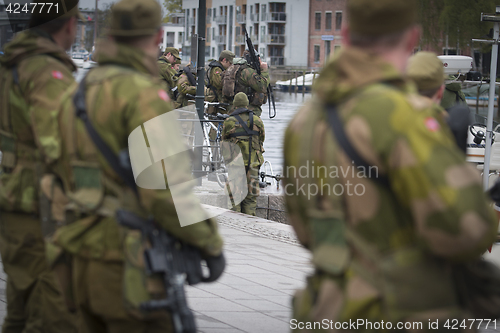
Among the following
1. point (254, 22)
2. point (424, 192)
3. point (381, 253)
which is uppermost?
point (254, 22)

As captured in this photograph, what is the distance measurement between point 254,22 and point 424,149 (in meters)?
96.7

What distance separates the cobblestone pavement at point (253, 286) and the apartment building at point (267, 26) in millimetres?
81239

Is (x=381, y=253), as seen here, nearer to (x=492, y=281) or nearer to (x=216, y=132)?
(x=492, y=281)

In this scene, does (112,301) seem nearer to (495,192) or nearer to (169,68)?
(495,192)

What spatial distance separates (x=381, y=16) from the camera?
82.4 inches

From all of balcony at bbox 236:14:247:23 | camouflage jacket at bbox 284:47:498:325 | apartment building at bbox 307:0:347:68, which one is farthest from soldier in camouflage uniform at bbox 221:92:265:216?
balcony at bbox 236:14:247:23

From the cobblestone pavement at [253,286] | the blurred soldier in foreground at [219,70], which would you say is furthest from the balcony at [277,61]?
the cobblestone pavement at [253,286]

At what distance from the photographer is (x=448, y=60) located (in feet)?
38.2

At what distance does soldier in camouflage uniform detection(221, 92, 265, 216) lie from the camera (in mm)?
11133

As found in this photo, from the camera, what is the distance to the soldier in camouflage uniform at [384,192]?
198cm

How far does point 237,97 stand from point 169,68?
3882mm

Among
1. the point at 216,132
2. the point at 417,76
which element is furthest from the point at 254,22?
the point at 417,76

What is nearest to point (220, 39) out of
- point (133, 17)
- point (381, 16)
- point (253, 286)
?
point (253, 286)

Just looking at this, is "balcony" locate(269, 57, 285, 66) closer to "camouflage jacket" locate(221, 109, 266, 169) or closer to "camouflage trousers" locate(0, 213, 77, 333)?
"camouflage jacket" locate(221, 109, 266, 169)
